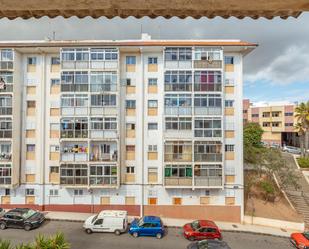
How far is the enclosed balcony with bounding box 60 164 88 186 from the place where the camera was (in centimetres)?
2256

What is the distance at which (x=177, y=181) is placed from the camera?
74.2ft

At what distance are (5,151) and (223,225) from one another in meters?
21.7

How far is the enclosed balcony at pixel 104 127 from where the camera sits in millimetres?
22641

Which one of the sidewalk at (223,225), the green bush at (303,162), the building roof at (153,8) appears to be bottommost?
the sidewalk at (223,225)

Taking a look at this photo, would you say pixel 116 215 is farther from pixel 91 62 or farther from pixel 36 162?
pixel 91 62

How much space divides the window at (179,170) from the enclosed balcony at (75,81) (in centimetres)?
1089

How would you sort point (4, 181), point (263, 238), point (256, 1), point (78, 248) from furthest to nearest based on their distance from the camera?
1. point (4, 181)
2. point (263, 238)
3. point (78, 248)
4. point (256, 1)

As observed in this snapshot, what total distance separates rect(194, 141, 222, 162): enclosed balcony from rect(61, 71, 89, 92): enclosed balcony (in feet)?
39.4

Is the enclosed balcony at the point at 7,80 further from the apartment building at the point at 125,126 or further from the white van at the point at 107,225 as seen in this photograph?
the white van at the point at 107,225

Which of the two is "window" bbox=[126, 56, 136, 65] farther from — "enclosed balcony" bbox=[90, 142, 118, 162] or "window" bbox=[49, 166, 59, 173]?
"window" bbox=[49, 166, 59, 173]

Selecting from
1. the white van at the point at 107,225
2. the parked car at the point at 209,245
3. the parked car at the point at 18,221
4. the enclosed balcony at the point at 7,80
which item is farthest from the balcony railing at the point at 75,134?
the parked car at the point at 209,245

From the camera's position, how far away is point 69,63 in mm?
22672

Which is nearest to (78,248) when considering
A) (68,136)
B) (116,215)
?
(116,215)

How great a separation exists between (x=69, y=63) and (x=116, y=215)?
1458 centimetres
